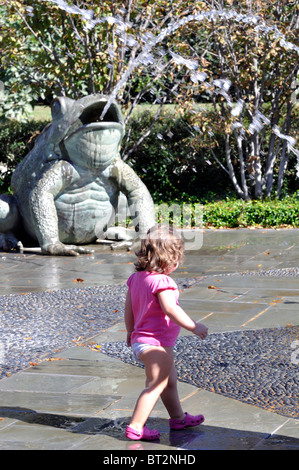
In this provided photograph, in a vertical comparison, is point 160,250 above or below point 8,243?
above

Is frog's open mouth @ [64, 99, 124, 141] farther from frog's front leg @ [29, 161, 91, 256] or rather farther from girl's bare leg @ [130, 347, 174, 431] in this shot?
girl's bare leg @ [130, 347, 174, 431]

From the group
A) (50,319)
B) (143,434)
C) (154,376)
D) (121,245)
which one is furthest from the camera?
(121,245)

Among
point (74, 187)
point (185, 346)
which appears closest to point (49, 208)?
point (74, 187)

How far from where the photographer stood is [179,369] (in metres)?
4.70

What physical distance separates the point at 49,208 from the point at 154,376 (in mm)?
5969

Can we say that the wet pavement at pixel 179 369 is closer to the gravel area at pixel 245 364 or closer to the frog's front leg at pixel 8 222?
the gravel area at pixel 245 364

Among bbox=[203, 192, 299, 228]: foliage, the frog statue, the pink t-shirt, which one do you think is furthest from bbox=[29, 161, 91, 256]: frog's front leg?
the pink t-shirt

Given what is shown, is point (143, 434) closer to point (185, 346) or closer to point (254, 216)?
point (185, 346)

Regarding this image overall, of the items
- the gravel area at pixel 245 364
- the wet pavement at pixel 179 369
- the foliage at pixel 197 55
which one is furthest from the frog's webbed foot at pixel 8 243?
the gravel area at pixel 245 364

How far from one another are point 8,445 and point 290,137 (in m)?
11.3

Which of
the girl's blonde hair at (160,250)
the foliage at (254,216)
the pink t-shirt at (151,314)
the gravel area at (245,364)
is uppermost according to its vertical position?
the girl's blonde hair at (160,250)

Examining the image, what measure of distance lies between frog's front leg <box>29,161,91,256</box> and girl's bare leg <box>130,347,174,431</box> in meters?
5.70

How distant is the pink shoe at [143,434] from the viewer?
139 inches
